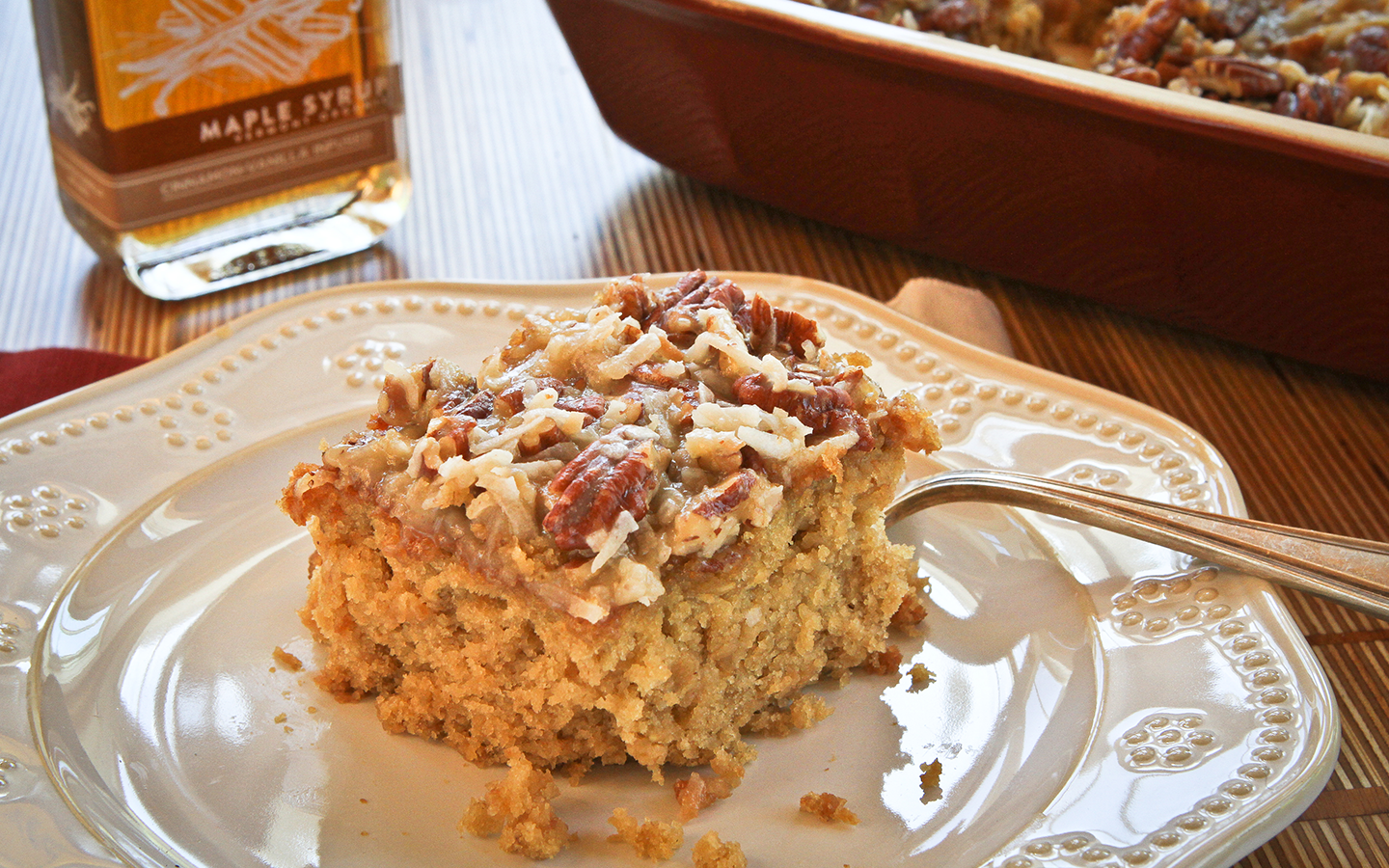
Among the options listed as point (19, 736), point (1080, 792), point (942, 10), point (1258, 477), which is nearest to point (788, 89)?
point (942, 10)

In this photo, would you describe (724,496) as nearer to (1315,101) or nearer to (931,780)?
(931,780)

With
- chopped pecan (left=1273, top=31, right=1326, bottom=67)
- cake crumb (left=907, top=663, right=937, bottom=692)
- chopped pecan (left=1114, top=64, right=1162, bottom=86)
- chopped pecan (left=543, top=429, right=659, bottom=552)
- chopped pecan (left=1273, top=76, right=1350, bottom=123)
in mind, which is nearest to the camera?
chopped pecan (left=543, top=429, right=659, bottom=552)

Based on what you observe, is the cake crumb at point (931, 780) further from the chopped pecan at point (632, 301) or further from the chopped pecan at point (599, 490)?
the chopped pecan at point (632, 301)

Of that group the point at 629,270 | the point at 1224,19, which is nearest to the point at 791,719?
the point at 629,270

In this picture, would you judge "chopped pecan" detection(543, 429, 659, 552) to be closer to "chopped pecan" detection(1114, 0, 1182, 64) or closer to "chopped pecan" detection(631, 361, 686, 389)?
"chopped pecan" detection(631, 361, 686, 389)

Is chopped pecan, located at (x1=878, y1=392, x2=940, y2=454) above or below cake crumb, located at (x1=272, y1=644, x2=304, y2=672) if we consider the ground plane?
above

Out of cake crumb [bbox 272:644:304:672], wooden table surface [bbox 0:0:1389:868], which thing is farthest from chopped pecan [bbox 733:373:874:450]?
wooden table surface [bbox 0:0:1389:868]

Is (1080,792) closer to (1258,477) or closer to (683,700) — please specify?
(683,700)
